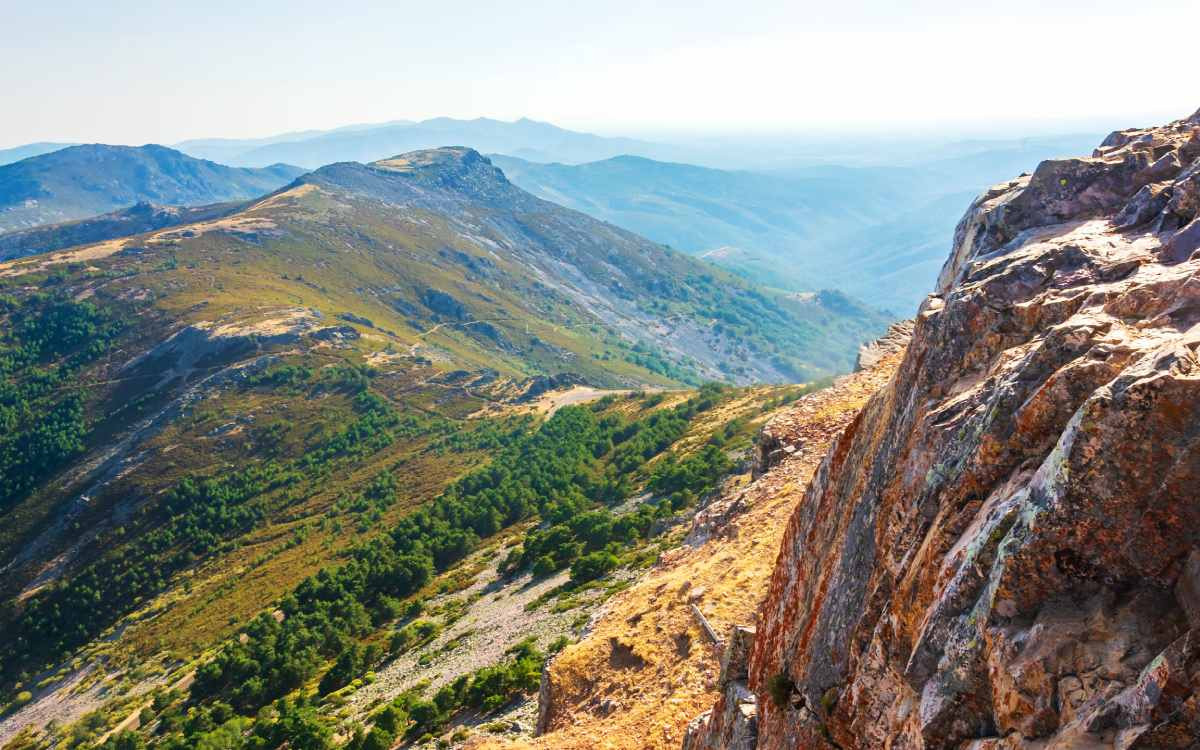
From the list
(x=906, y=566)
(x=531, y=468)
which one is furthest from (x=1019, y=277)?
(x=531, y=468)

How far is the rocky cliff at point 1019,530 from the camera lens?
1055 cm

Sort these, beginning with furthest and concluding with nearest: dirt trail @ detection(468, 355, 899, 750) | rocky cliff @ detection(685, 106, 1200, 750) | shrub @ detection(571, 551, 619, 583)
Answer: shrub @ detection(571, 551, 619, 583) < dirt trail @ detection(468, 355, 899, 750) < rocky cliff @ detection(685, 106, 1200, 750)

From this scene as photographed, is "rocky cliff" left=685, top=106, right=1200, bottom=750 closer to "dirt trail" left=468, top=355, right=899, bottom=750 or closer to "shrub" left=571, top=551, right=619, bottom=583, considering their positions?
"dirt trail" left=468, top=355, right=899, bottom=750

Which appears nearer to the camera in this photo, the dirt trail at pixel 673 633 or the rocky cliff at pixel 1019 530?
the rocky cliff at pixel 1019 530

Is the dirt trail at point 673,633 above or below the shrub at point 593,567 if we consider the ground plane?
above

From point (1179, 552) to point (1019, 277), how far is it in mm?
10175

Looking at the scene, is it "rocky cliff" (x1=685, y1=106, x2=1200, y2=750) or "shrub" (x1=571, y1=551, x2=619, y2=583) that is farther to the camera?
"shrub" (x1=571, y1=551, x2=619, y2=583)

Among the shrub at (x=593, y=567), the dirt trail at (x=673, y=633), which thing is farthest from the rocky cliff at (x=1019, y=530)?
the shrub at (x=593, y=567)

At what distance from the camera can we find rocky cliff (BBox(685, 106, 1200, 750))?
1055 cm

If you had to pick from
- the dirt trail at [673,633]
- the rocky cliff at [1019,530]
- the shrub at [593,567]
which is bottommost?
the shrub at [593,567]

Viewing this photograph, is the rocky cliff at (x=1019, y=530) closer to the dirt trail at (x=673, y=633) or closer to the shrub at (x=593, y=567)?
the dirt trail at (x=673, y=633)

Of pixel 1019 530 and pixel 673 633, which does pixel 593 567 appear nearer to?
pixel 673 633

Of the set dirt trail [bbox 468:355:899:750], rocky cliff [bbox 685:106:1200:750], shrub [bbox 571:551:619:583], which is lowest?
shrub [bbox 571:551:619:583]

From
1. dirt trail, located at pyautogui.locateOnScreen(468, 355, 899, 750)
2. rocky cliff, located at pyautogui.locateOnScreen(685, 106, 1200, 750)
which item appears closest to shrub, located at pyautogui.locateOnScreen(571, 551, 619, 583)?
dirt trail, located at pyautogui.locateOnScreen(468, 355, 899, 750)
